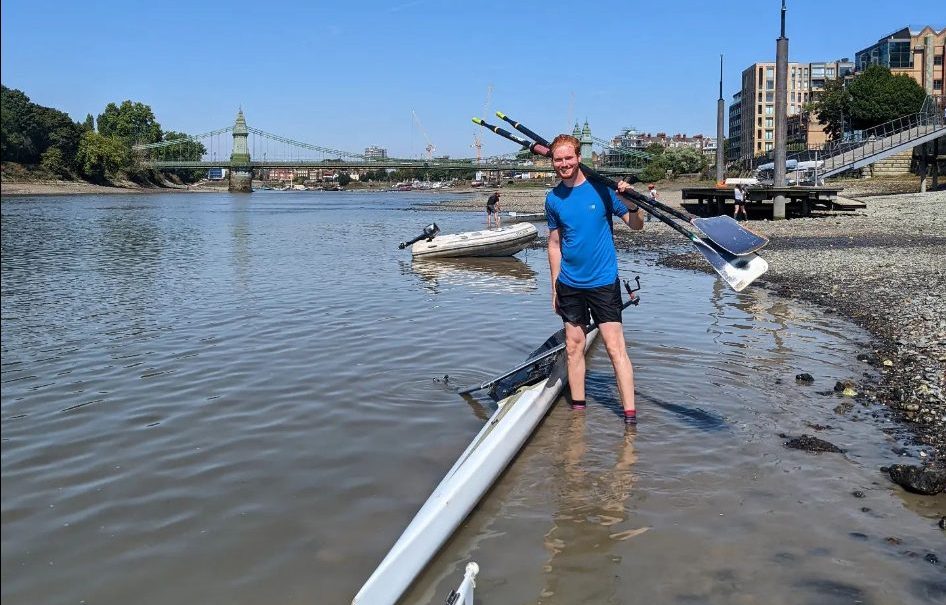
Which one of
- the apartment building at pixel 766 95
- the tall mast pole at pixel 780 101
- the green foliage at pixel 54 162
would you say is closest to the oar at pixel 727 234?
the tall mast pole at pixel 780 101

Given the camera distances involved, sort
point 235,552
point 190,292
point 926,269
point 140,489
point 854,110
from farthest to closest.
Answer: point 854,110 → point 190,292 → point 926,269 → point 140,489 → point 235,552

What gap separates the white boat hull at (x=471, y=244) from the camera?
23.6 meters

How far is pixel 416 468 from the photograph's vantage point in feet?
20.7

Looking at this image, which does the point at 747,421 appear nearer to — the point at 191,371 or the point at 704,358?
the point at 704,358

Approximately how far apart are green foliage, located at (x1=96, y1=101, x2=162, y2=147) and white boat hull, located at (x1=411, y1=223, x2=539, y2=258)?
14281 cm

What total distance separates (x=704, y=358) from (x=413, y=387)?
387cm

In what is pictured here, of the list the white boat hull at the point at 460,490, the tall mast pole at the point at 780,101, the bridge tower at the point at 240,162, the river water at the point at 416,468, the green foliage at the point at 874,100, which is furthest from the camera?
the bridge tower at the point at 240,162

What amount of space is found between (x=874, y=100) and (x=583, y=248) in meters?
94.1

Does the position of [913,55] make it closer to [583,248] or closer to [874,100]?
[874,100]

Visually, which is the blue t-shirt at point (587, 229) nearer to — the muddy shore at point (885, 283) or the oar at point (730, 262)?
the oar at point (730, 262)

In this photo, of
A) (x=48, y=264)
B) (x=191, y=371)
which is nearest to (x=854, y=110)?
(x=48, y=264)

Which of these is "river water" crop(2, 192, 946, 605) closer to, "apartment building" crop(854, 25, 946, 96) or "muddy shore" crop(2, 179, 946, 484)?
"muddy shore" crop(2, 179, 946, 484)

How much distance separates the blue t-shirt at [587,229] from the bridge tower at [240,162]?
139m

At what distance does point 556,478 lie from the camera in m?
6.07
